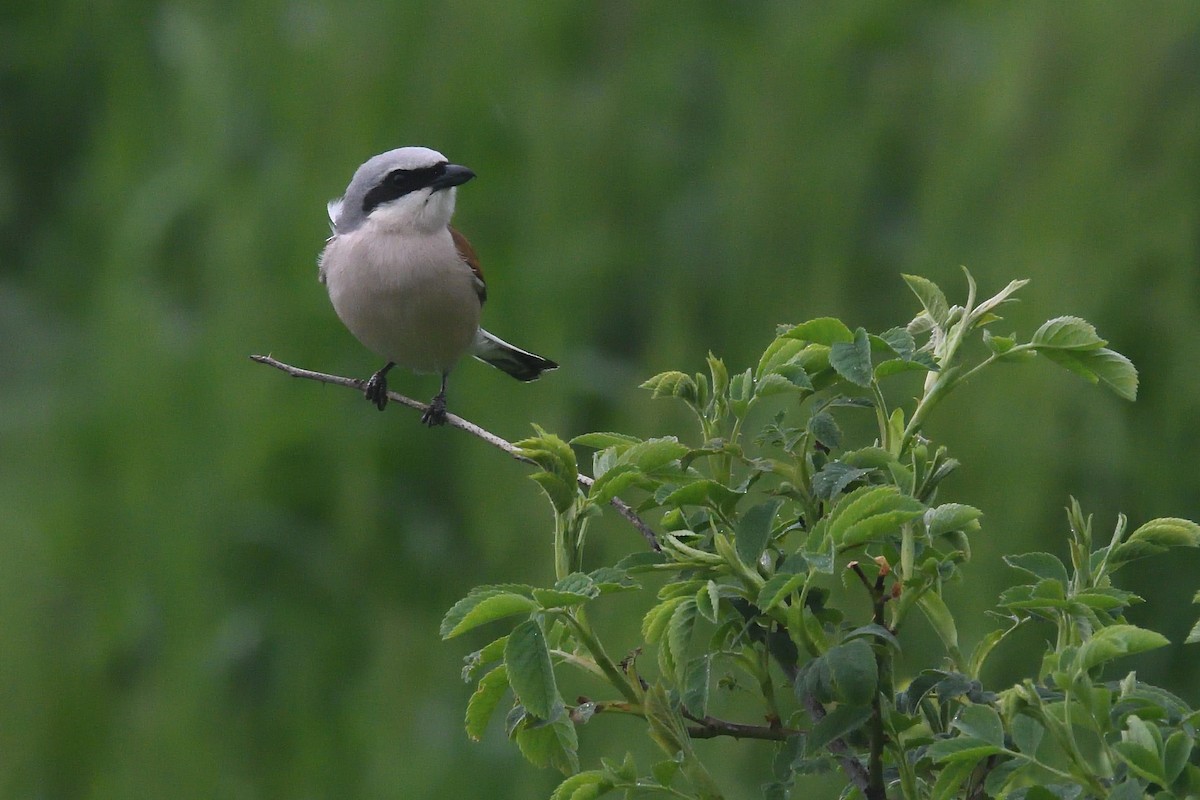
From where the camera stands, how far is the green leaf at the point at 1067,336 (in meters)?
1.15

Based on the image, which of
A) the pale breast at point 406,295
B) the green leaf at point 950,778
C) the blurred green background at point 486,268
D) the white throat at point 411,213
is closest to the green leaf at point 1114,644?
the green leaf at point 950,778

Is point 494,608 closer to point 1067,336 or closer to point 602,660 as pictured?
point 602,660

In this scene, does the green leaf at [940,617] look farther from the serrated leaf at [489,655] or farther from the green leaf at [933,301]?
the serrated leaf at [489,655]

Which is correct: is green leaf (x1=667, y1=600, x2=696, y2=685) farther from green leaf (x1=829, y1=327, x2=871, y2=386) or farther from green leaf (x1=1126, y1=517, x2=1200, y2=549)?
green leaf (x1=1126, y1=517, x2=1200, y2=549)

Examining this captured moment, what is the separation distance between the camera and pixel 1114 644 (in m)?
1.00

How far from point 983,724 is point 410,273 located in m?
2.90

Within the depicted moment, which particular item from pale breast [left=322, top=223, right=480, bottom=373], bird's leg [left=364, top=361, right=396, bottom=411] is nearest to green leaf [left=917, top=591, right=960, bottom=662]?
pale breast [left=322, top=223, right=480, bottom=373]

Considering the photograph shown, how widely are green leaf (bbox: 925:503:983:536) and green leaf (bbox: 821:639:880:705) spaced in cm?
13

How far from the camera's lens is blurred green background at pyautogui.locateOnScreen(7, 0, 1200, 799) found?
3768mm

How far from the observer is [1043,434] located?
10.9ft

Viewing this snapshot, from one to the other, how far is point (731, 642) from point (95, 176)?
3989mm

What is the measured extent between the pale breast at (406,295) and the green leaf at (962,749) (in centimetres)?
281

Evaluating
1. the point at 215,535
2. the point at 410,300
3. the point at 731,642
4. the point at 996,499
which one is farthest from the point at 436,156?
the point at 731,642

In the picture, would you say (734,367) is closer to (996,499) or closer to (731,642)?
(996,499)
